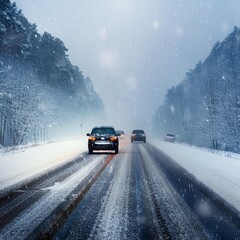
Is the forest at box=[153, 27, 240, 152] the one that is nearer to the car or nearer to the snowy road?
the car

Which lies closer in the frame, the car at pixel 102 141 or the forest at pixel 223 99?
the car at pixel 102 141

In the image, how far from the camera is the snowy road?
4.96 m

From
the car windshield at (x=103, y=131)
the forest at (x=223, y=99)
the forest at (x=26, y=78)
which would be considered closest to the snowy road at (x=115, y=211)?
the car windshield at (x=103, y=131)

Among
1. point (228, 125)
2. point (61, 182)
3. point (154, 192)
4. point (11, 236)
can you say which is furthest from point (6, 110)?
point (11, 236)

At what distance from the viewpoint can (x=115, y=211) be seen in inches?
247

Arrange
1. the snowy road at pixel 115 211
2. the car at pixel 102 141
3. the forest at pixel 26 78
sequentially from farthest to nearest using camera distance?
the forest at pixel 26 78 < the car at pixel 102 141 < the snowy road at pixel 115 211

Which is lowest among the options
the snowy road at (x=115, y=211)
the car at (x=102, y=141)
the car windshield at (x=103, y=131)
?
the snowy road at (x=115, y=211)

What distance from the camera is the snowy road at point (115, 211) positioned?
496cm

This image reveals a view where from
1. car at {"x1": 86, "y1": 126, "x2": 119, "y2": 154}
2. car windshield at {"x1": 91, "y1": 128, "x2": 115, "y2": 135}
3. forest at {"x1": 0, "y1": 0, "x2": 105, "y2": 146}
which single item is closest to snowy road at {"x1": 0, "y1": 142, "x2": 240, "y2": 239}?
car at {"x1": 86, "y1": 126, "x2": 119, "y2": 154}

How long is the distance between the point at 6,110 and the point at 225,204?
3366 centimetres

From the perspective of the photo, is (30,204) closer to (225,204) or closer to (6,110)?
(225,204)

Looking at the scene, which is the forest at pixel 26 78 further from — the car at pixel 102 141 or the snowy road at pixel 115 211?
the snowy road at pixel 115 211

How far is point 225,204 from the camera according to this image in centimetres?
704

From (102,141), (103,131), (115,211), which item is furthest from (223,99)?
(115,211)
